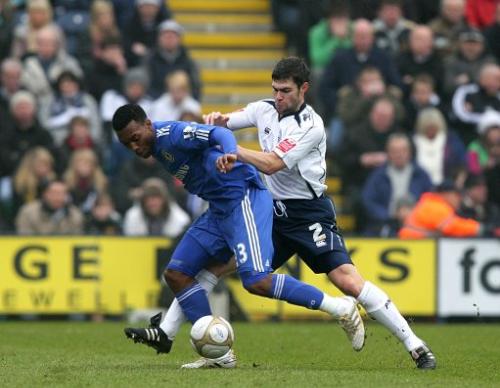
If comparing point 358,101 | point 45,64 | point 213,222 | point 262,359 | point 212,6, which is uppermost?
point 212,6

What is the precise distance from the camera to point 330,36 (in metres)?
20.1

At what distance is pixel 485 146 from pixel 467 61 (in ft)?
5.55

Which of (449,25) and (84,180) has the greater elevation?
(449,25)

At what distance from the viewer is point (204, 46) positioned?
70.6 feet

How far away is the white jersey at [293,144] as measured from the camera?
1031cm

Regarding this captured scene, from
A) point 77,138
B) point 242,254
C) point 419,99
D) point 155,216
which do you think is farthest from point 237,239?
point 419,99

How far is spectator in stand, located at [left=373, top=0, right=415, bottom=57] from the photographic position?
66.6ft

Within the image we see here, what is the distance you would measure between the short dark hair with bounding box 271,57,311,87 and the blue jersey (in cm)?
60

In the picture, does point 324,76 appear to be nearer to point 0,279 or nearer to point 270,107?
point 0,279

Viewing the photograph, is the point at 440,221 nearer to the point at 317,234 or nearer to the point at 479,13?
the point at 479,13

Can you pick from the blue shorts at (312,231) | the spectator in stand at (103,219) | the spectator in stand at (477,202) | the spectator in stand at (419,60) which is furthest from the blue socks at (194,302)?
the spectator in stand at (419,60)

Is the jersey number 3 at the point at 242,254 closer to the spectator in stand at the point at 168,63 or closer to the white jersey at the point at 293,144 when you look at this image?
the white jersey at the point at 293,144

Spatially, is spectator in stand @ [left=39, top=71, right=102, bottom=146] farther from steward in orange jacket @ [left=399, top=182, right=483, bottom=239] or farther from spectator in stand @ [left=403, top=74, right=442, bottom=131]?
steward in orange jacket @ [left=399, top=182, right=483, bottom=239]

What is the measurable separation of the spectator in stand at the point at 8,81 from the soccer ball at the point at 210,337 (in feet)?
27.3
